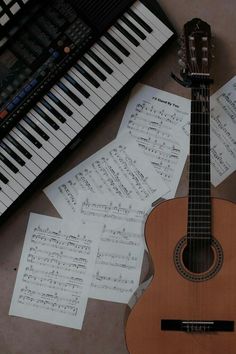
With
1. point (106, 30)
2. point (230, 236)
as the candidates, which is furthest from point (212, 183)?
point (106, 30)

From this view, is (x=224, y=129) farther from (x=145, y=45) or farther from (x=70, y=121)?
(x=70, y=121)

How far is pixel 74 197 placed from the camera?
54.9 inches

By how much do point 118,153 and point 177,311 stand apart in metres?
0.42

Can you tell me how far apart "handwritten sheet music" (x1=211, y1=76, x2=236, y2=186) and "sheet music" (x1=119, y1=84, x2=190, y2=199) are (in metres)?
0.07

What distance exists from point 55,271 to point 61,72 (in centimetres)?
49

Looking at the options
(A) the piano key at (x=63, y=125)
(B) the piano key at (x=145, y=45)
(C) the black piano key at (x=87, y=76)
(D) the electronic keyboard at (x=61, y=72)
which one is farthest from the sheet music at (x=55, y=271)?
(B) the piano key at (x=145, y=45)

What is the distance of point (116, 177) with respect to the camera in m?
1.40

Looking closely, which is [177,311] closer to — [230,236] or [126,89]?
[230,236]

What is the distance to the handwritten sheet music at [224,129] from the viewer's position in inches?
54.7

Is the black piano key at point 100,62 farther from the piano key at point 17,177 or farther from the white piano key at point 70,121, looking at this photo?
the piano key at point 17,177

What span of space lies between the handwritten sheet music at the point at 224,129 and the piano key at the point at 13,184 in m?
0.48

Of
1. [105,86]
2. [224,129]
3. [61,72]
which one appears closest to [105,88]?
[105,86]

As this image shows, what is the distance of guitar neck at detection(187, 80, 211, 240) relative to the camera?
4.04ft

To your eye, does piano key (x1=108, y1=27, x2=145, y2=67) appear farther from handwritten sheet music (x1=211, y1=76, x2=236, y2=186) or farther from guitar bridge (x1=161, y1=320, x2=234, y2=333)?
guitar bridge (x1=161, y1=320, x2=234, y2=333)
